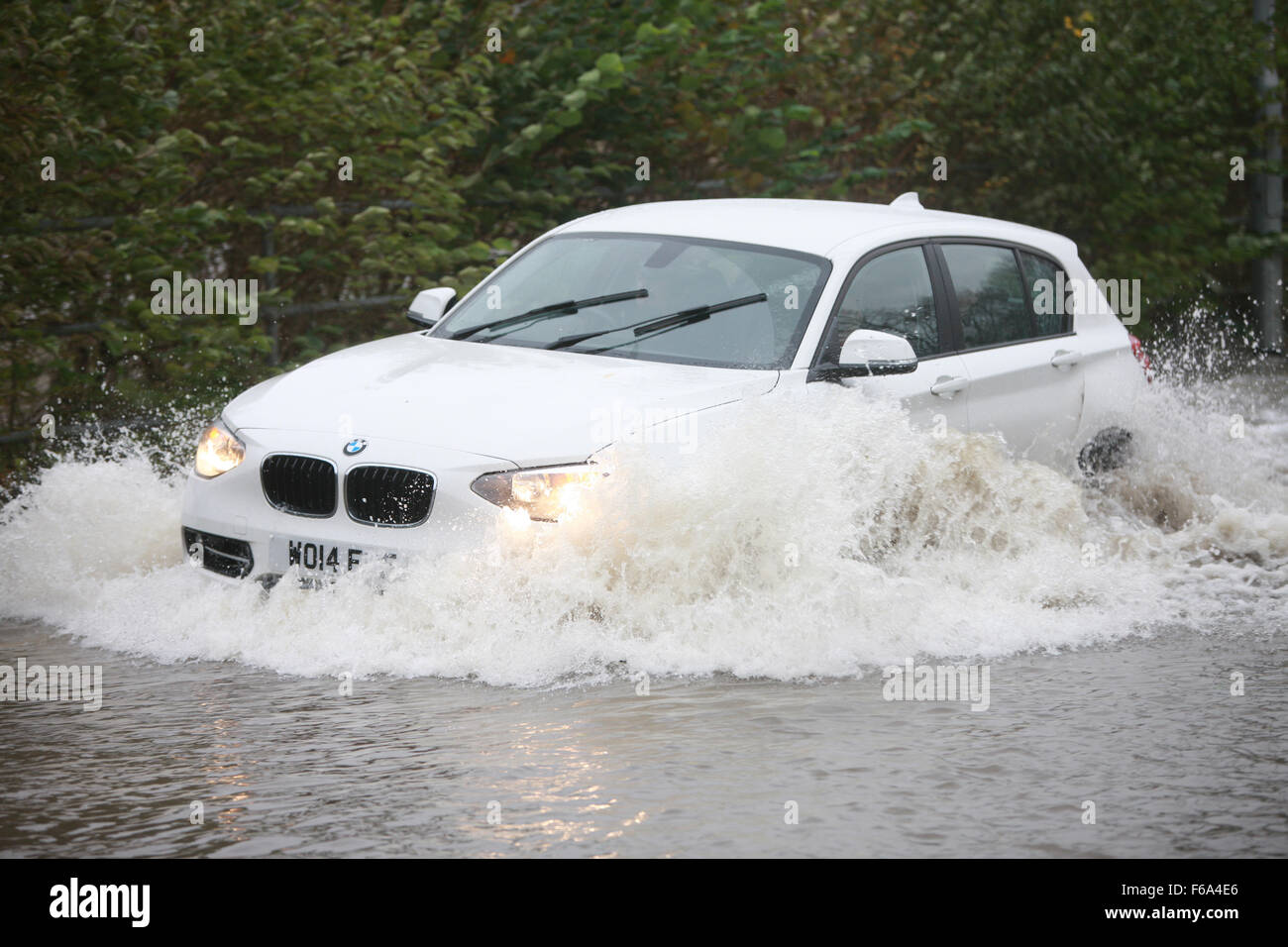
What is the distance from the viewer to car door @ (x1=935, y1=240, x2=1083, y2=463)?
28.2 feet

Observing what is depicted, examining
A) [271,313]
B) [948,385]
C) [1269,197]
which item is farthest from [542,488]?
[1269,197]

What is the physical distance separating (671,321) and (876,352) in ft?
3.14

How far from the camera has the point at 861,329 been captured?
7.57 metres

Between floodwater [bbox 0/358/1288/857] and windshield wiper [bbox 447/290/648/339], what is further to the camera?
windshield wiper [bbox 447/290/648/339]

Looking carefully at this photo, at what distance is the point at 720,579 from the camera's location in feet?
22.9

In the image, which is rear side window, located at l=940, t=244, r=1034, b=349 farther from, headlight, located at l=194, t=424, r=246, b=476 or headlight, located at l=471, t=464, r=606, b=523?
headlight, located at l=194, t=424, r=246, b=476

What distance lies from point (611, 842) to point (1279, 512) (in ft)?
21.7

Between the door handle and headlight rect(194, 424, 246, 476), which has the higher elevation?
the door handle

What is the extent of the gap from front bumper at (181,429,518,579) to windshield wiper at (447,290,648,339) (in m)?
1.42

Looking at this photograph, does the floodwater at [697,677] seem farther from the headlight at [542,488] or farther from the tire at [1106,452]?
the tire at [1106,452]

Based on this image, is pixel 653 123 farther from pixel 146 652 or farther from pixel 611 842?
pixel 611 842

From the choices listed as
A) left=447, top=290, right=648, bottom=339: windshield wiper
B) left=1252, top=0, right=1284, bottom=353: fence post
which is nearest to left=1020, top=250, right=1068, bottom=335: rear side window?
left=447, top=290, right=648, bottom=339: windshield wiper

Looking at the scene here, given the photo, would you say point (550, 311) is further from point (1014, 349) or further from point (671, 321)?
point (1014, 349)
